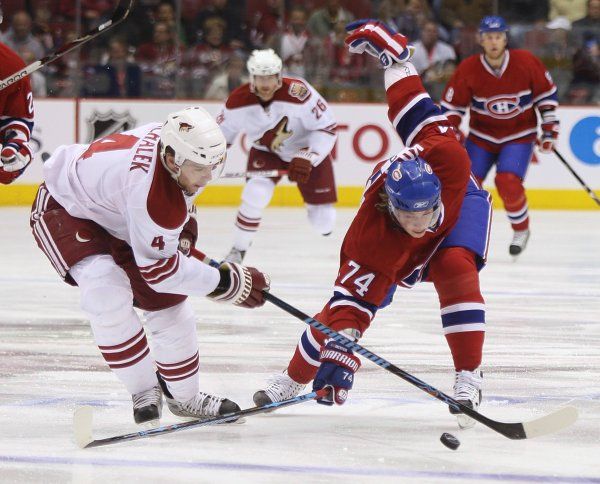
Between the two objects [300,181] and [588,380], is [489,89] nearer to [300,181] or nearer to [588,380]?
[300,181]

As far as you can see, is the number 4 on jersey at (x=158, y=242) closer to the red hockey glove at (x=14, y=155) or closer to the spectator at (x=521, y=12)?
the red hockey glove at (x=14, y=155)

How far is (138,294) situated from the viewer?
9.93 feet

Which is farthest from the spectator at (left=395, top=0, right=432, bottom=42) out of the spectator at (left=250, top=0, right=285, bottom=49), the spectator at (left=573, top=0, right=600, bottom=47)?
the spectator at (left=573, top=0, right=600, bottom=47)

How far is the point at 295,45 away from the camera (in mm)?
9086

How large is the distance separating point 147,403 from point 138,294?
0.87 ft

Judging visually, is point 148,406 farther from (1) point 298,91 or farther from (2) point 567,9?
(2) point 567,9

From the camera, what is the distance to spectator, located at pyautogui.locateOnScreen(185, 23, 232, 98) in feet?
29.6

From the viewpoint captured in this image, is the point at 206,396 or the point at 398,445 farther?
Result: the point at 206,396

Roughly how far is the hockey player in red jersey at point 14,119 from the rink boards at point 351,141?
4286 millimetres

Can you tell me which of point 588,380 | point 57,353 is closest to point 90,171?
point 57,353

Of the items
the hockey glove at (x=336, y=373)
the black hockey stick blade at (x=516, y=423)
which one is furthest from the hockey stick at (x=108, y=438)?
the black hockey stick blade at (x=516, y=423)

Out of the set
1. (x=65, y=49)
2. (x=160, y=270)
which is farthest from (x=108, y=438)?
(x=65, y=49)

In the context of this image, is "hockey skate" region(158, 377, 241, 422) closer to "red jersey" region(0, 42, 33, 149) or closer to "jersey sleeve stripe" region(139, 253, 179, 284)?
"jersey sleeve stripe" region(139, 253, 179, 284)

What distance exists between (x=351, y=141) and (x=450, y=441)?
611 cm
